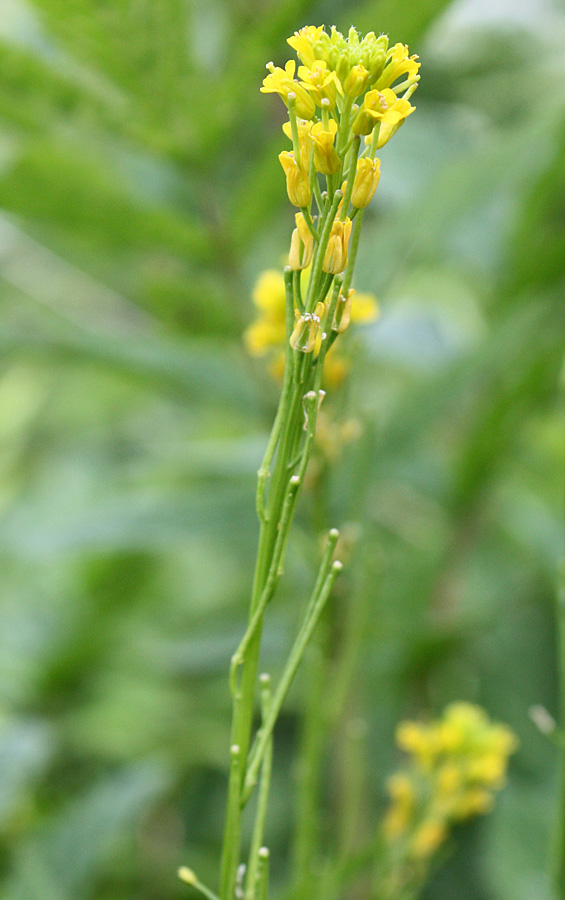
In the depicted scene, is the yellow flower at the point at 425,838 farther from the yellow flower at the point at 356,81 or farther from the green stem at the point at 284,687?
the yellow flower at the point at 356,81

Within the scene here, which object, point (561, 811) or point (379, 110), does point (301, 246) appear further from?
point (561, 811)

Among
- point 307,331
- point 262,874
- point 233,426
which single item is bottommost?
point 262,874

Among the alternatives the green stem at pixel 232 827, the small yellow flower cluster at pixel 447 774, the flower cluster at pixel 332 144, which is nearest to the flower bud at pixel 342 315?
the flower cluster at pixel 332 144

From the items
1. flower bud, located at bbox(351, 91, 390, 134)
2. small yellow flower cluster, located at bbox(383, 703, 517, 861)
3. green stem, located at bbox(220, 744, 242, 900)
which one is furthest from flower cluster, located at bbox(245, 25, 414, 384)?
small yellow flower cluster, located at bbox(383, 703, 517, 861)

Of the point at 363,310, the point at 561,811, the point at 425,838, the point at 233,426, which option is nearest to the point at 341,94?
the point at 363,310

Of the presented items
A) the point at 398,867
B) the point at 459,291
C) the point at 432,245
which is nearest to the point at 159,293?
the point at 432,245

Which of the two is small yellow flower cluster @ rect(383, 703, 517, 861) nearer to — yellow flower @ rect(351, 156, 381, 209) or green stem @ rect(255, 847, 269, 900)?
green stem @ rect(255, 847, 269, 900)
